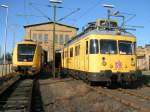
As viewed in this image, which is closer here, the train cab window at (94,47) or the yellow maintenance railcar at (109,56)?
the yellow maintenance railcar at (109,56)

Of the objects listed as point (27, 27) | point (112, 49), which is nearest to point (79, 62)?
point (112, 49)

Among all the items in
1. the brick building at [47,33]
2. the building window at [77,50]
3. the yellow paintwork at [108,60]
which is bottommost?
the yellow paintwork at [108,60]

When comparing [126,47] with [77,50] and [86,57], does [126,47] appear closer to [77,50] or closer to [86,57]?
[86,57]

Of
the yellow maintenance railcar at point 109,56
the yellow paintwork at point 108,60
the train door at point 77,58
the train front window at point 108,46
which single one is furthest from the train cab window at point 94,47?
the train door at point 77,58

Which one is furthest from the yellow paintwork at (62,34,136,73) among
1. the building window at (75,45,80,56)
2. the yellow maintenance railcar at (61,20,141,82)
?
the building window at (75,45,80,56)

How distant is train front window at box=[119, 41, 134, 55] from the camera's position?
18620 millimetres

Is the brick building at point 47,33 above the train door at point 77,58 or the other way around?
above

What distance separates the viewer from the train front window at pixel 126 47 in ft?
61.1

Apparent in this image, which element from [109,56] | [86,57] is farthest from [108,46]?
[86,57]

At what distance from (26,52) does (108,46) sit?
10.8 meters

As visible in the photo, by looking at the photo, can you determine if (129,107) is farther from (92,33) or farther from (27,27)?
(27,27)

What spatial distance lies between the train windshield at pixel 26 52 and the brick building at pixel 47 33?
42003 mm

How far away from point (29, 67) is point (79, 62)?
701 centimetres

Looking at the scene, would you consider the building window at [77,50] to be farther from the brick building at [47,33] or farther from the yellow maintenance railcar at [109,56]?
the brick building at [47,33]
